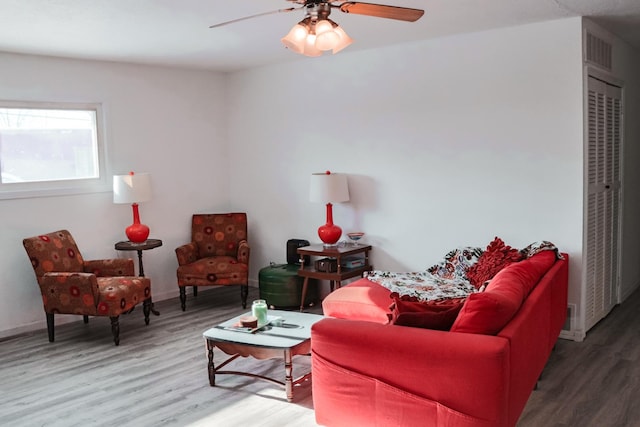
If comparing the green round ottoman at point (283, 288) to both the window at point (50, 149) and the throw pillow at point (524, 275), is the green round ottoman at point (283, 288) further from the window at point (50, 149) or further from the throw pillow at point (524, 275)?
the throw pillow at point (524, 275)

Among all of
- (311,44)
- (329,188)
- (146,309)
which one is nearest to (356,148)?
(329,188)

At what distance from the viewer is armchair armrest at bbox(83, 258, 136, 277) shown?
522 centimetres

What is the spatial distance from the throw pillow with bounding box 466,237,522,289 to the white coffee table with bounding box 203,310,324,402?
51.8 inches

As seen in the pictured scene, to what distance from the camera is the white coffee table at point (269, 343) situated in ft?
11.6

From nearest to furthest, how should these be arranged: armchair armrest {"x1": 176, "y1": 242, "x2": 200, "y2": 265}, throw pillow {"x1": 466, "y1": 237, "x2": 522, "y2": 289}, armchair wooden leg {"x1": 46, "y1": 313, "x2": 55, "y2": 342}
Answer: throw pillow {"x1": 466, "y1": 237, "x2": 522, "y2": 289}
armchair wooden leg {"x1": 46, "y1": 313, "x2": 55, "y2": 342}
armchair armrest {"x1": 176, "y1": 242, "x2": 200, "y2": 265}

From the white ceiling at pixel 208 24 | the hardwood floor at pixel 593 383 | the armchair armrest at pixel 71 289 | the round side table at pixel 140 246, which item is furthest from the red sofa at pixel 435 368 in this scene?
the round side table at pixel 140 246

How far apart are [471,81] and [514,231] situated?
1.25 meters

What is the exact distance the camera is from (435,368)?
2.58 metres

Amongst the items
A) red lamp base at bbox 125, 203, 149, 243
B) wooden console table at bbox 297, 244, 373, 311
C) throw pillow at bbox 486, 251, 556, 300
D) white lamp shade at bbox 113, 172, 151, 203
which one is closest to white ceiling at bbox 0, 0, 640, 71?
white lamp shade at bbox 113, 172, 151, 203

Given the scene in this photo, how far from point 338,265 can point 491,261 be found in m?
1.38

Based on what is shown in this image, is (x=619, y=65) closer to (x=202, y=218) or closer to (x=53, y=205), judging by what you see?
(x=202, y=218)

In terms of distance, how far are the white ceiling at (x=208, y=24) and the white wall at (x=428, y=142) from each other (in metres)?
0.26

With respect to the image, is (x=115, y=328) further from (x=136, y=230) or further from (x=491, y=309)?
(x=491, y=309)

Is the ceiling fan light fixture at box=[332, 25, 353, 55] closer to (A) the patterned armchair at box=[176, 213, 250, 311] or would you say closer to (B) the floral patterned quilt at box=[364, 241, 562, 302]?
(B) the floral patterned quilt at box=[364, 241, 562, 302]
